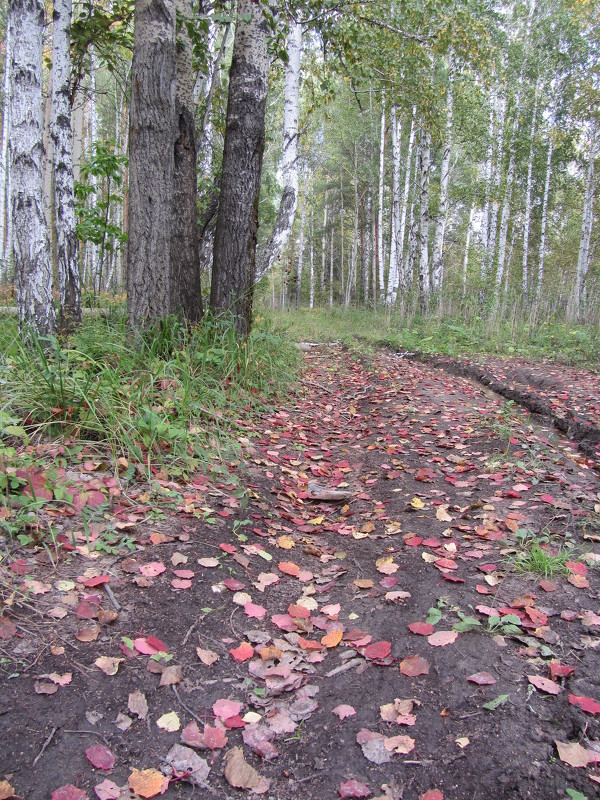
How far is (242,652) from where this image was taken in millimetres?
1781

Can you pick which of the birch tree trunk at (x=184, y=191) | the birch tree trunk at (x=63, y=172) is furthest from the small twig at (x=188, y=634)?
the birch tree trunk at (x=63, y=172)

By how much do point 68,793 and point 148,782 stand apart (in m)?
0.19

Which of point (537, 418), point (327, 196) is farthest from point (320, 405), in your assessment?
point (327, 196)

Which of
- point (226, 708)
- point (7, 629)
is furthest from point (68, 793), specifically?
point (7, 629)

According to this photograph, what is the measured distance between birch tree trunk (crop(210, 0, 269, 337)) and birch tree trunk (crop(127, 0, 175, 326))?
84 centimetres

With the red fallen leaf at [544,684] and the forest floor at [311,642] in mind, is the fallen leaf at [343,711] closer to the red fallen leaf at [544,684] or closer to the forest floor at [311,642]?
the forest floor at [311,642]

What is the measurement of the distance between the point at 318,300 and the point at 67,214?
2982cm

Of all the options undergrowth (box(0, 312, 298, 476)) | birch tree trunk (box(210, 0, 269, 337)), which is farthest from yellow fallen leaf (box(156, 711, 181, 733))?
birch tree trunk (box(210, 0, 269, 337))

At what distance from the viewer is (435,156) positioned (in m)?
20.3

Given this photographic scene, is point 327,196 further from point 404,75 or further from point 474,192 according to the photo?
point 404,75

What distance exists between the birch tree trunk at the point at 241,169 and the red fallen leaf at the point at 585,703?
4.05 meters

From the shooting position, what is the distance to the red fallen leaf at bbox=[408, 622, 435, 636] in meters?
1.85

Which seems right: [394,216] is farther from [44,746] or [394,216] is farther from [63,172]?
[44,746]

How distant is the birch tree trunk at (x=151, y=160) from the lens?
3.87 metres
